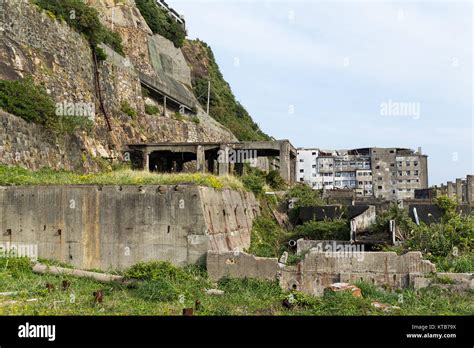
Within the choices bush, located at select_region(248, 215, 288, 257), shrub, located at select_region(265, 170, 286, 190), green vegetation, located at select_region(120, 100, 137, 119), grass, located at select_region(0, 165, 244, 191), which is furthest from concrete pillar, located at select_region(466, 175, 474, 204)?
grass, located at select_region(0, 165, 244, 191)

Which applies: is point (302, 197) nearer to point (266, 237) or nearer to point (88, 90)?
point (266, 237)

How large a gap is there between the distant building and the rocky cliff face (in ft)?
143

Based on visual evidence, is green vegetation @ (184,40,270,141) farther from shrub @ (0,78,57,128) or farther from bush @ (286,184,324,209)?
shrub @ (0,78,57,128)

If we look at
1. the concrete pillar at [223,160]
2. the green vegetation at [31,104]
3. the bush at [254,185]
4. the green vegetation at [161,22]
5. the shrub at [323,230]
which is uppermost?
the green vegetation at [161,22]

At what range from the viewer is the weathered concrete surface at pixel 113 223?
1625 cm

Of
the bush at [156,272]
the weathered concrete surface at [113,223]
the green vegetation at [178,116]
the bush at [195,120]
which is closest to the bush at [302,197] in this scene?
the weathered concrete surface at [113,223]

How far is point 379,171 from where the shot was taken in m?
85.0

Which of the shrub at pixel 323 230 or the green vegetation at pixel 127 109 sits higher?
the green vegetation at pixel 127 109

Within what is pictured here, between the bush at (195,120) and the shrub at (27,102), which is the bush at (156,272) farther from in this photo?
the bush at (195,120)

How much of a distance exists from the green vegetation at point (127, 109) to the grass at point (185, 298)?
21.0 m

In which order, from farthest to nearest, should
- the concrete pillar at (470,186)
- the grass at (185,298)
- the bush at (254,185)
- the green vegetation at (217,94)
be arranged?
1. the concrete pillar at (470,186)
2. the green vegetation at (217,94)
3. the bush at (254,185)
4. the grass at (185,298)

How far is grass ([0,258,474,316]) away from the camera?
11.2 meters

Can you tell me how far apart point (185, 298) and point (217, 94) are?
53099 mm

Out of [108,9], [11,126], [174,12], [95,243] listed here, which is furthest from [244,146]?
[174,12]
